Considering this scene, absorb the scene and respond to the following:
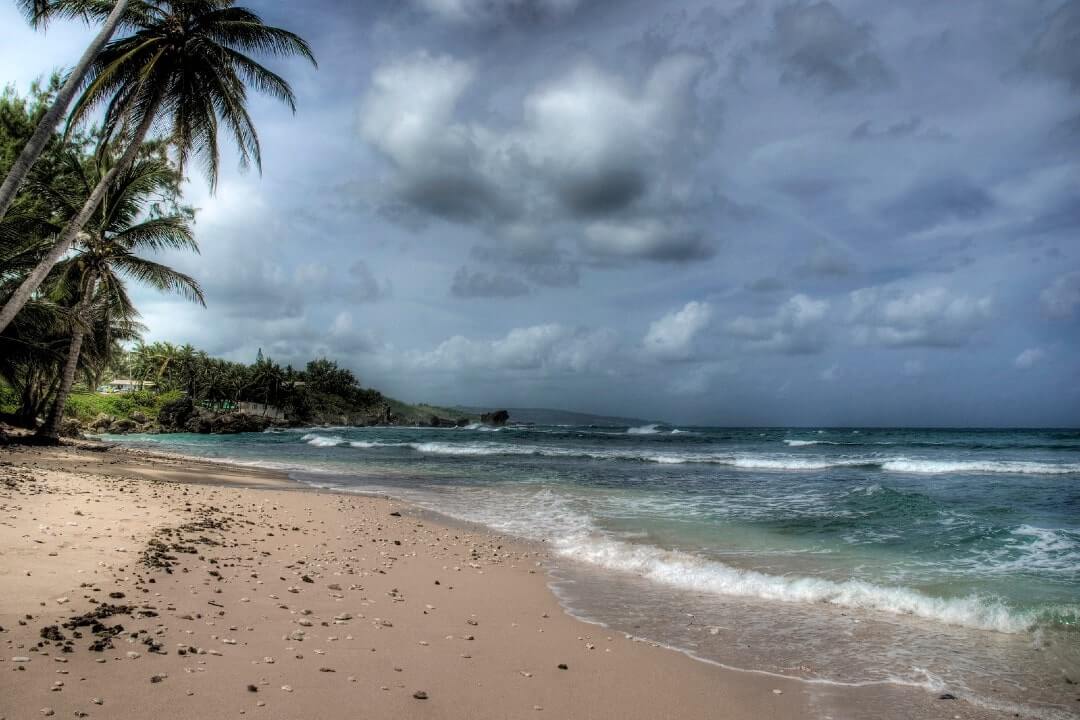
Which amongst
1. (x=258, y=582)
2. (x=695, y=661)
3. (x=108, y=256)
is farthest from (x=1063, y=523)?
(x=108, y=256)

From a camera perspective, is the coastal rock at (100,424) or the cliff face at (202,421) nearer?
the coastal rock at (100,424)

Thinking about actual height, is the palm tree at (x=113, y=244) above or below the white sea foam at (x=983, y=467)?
above

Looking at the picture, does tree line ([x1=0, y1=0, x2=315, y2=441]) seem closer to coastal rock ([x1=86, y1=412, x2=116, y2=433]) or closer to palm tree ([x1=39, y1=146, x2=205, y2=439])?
palm tree ([x1=39, y1=146, x2=205, y2=439])

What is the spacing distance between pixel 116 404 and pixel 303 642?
2566 inches

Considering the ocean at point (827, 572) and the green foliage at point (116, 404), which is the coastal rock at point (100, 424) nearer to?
the green foliage at point (116, 404)

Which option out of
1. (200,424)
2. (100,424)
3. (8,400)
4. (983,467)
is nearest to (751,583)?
(983,467)

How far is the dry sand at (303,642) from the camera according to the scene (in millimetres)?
3604

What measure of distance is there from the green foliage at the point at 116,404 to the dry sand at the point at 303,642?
51.2 m

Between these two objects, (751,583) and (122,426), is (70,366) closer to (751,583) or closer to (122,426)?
(751,583)

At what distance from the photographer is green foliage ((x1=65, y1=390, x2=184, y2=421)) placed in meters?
49.5

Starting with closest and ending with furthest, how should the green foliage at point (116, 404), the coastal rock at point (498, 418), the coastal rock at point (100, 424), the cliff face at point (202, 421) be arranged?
the coastal rock at point (100, 424) < the green foliage at point (116, 404) < the cliff face at point (202, 421) < the coastal rock at point (498, 418)

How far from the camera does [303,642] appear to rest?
454cm

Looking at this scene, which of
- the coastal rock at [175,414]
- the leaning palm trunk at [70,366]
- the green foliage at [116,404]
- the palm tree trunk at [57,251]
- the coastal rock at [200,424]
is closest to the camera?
the palm tree trunk at [57,251]

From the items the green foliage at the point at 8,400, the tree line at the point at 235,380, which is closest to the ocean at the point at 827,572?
the green foliage at the point at 8,400
